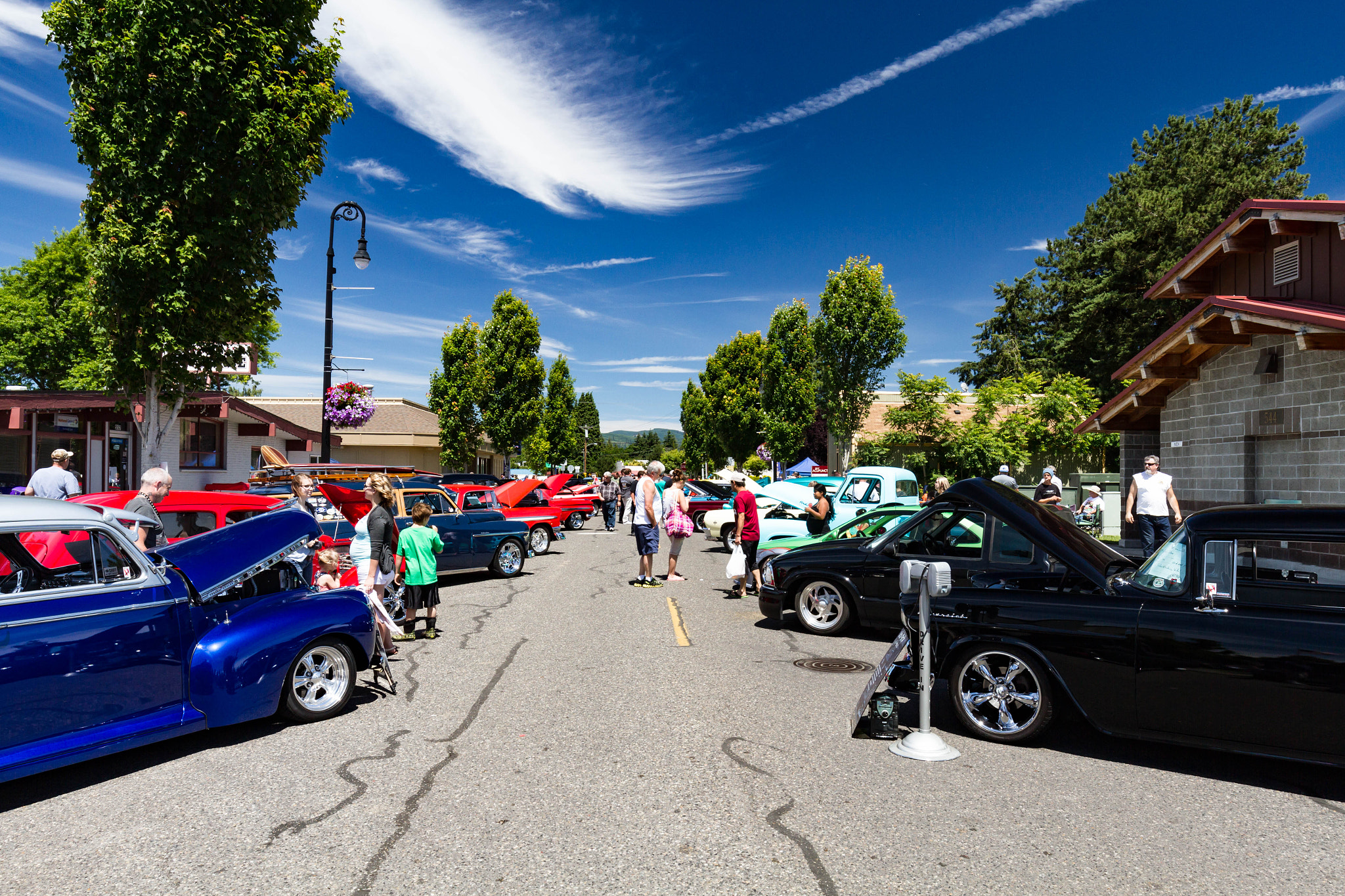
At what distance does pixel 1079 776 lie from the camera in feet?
15.6

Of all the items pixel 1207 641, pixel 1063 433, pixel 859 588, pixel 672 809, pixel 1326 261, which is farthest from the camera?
pixel 1063 433

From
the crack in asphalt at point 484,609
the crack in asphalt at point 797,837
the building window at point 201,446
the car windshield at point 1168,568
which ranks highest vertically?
the building window at point 201,446

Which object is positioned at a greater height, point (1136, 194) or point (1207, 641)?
point (1136, 194)

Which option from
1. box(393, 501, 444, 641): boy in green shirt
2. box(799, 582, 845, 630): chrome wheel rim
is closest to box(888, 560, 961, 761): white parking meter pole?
box(799, 582, 845, 630): chrome wheel rim

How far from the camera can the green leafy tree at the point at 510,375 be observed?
38.8m

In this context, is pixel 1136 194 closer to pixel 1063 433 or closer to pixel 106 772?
pixel 1063 433

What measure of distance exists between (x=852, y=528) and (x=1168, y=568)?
7.14 m

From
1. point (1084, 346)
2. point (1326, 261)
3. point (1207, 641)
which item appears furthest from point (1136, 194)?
point (1207, 641)

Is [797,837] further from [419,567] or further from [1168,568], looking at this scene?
[419,567]

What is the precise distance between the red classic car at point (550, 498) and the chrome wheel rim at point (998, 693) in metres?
13.9

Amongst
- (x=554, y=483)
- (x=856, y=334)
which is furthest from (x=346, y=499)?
(x=856, y=334)

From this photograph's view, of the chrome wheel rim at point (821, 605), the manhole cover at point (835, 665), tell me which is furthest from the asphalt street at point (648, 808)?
the chrome wheel rim at point (821, 605)

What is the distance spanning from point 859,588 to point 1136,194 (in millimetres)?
35525

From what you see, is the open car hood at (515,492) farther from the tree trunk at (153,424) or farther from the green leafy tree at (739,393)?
the green leafy tree at (739,393)
